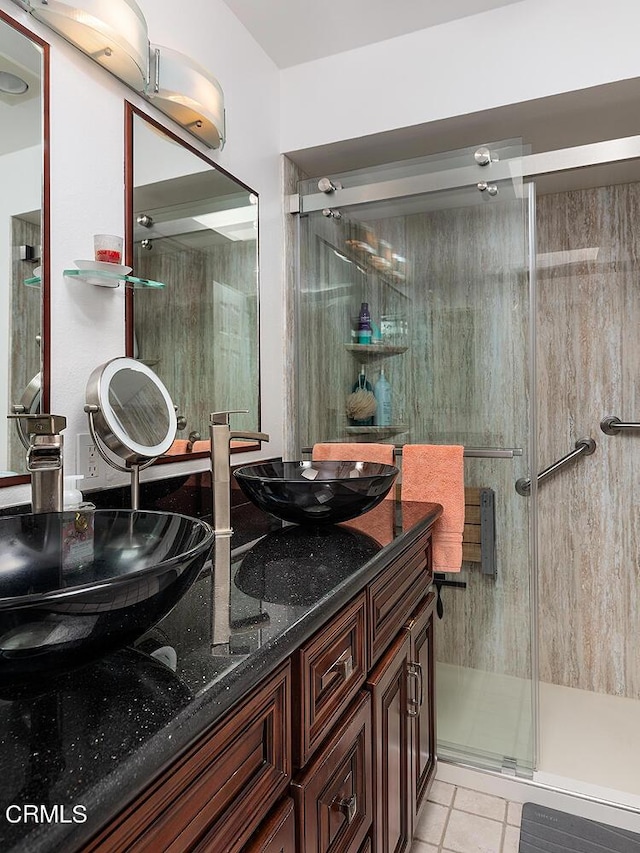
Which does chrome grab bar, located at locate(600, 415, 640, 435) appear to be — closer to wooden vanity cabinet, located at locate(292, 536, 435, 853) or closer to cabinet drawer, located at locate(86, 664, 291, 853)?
wooden vanity cabinet, located at locate(292, 536, 435, 853)

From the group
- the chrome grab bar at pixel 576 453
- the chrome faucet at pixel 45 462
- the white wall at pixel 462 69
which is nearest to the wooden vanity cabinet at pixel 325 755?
the chrome faucet at pixel 45 462

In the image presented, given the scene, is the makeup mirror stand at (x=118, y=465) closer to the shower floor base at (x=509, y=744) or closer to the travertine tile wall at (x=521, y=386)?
the travertine tile wall at (x=521, y=386)

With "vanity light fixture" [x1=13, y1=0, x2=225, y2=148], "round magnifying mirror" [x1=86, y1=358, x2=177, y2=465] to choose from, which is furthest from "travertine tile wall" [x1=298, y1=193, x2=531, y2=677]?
"round magnifying mirror" [x1=86, y1=358, x2=177, y2=465]

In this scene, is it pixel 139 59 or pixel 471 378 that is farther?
pixel 471 378

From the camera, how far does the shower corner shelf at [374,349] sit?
1.94m

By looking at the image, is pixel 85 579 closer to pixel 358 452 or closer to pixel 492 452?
pixel 358 452

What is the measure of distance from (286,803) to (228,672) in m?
0.29

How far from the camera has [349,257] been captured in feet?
6.69

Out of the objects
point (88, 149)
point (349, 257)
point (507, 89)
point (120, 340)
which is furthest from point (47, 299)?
point (507, 89)

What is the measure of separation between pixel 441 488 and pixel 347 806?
97 cm

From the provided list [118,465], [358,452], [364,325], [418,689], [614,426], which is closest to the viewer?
[118,465]

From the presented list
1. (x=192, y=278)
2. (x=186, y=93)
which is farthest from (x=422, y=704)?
(x=186, y=93)

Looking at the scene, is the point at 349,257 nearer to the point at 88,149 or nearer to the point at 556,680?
the point at 88,149

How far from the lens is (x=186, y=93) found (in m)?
1.45
